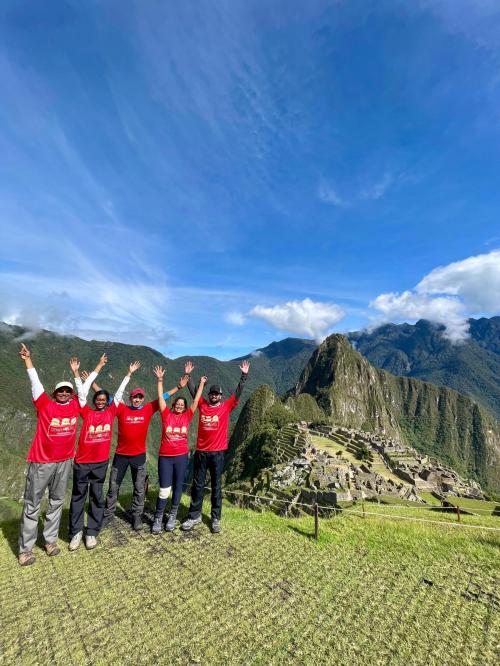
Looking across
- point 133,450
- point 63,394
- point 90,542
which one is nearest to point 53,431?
point 63,394

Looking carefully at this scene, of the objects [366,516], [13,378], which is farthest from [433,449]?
[13,378]

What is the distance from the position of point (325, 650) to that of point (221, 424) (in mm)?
3787

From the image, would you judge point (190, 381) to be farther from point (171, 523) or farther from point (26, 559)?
point (26, 559)

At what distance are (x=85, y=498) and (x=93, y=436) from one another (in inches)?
42.4

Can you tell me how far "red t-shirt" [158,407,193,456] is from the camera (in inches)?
253

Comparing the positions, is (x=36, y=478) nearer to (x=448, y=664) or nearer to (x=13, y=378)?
(x=448, y=664)

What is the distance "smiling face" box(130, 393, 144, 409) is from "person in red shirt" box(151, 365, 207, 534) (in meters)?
0.42

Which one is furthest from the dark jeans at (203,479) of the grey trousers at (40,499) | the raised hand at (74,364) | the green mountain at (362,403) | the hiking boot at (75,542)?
the green mountain at (362,403)

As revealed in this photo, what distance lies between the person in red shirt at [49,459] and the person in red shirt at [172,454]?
1529 mm

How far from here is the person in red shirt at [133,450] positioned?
21.1 ft

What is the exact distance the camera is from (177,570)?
16.8 ft

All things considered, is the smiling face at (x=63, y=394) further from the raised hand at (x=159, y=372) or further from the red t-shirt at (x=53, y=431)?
the raised hand at (x=159, y=372)

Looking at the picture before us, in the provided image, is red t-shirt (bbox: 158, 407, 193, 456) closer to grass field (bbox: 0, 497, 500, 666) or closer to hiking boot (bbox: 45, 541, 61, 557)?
Answer: grass field (bbox: 0, 497, 500, 666)

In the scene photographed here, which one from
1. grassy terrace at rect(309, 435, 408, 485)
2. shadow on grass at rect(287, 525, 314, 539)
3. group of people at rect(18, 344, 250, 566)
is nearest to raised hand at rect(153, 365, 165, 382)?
group of people at rect(18, 344, 250, 566)
